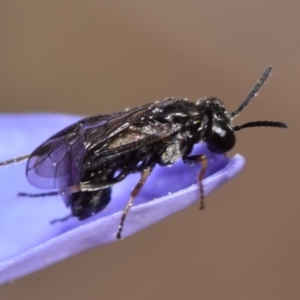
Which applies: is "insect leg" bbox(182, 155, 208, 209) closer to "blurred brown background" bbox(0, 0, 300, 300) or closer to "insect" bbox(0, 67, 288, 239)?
"insect" bbox(0, 67, 288, 239)

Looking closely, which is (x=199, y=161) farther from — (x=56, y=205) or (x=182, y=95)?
(x=182, y=95)

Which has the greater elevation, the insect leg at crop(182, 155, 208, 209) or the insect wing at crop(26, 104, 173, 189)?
the insect wing at crop(26, 104, 173, 189)

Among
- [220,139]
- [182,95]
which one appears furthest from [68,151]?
[182,95]

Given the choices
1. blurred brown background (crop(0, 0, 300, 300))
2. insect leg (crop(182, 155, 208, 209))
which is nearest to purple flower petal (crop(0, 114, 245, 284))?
insect leg (crop(182, 155, 208, 209))

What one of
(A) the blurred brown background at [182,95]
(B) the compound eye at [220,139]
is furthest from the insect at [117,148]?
(A) the blurred brown background at [182,95]

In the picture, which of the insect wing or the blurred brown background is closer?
the insect wing

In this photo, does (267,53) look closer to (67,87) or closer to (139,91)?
(139,91)
